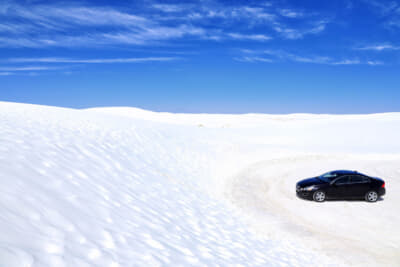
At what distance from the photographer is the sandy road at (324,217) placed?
7.57 meters

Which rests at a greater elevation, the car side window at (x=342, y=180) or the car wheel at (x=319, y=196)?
the car side window at (x=342, y=180)

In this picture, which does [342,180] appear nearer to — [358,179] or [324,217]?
[358,179]

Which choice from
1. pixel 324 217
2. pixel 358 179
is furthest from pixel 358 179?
pixel 324 217

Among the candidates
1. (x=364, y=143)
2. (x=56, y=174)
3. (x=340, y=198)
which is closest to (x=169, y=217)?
(x=56, y=174)

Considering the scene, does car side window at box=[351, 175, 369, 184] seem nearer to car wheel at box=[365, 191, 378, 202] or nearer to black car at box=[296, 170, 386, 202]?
black car at box=[296, 170, 386, 202]

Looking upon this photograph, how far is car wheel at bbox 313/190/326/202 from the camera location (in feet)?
39.0

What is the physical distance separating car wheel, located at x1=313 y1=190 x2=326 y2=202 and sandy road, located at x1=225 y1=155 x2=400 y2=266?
248mm

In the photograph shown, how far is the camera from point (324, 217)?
33.2 ft

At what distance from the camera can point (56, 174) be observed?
638 cm

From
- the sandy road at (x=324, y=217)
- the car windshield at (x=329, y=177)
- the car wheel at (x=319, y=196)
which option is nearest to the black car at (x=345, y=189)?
the car wheel at (x=319, y=196)

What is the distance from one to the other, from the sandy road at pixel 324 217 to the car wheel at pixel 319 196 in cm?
25

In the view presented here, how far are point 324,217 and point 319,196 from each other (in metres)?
1.96

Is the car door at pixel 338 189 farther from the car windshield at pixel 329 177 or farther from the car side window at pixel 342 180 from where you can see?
the car windshield at pixel 329 177

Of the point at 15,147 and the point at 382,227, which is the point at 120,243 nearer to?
the point at 15,147
